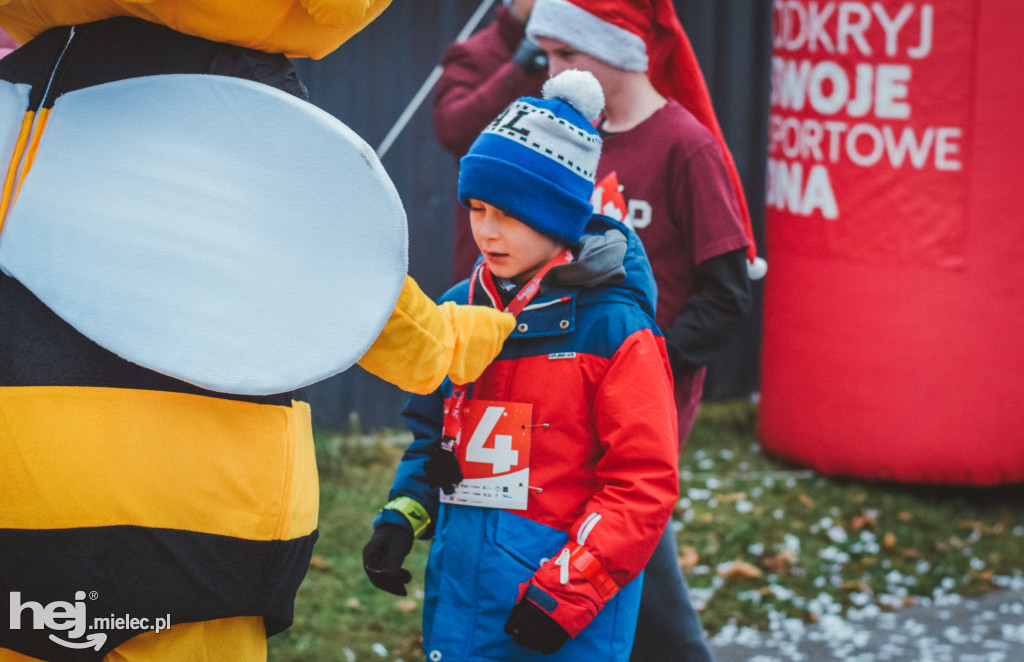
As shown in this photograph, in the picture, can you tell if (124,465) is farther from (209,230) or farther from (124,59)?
(124,59)

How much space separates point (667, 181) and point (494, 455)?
139 cm

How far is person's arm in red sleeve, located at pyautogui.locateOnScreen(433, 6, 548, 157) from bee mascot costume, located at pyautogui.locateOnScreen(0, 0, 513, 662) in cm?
221

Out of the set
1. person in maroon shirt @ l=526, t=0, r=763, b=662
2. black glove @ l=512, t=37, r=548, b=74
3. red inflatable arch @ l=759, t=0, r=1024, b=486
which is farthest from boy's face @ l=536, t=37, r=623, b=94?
red inflatable arch @ l=759, t=0, r=1024, b=486

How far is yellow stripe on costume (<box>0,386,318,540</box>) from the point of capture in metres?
1.84

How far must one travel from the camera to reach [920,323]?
584cm

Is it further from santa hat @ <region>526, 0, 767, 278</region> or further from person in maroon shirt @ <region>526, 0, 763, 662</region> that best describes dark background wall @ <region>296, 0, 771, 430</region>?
person in maroon shirt @ <region>526, 0, 763, 662</region>

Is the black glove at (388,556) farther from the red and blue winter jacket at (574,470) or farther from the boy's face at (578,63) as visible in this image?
the boy's face at (578,63)

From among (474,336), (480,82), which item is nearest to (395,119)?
(480,82)

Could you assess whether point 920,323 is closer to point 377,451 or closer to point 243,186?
point 377,451

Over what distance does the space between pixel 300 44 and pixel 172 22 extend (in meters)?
0.23

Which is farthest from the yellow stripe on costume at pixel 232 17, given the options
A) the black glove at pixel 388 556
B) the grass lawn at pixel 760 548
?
the grass lawn at pixel 760 548

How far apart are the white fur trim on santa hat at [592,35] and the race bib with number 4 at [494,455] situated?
4.91 ft

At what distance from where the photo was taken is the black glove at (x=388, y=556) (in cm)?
253

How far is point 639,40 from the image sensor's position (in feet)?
11.8
